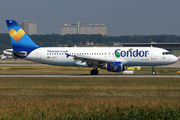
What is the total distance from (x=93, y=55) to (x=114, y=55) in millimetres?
3627

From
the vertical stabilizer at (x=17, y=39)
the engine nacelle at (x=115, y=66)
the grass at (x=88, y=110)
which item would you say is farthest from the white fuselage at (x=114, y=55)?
the grass at (x=88, y=110)

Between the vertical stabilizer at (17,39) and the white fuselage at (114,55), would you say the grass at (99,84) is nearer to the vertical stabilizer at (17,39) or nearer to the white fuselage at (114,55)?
the white fuselage at (114,55)

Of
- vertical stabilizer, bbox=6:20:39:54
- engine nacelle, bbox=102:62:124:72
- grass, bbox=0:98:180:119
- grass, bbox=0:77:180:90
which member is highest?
vertical stabilizer, bbox=6:20:39:54

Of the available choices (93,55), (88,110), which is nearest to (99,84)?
(93,55)

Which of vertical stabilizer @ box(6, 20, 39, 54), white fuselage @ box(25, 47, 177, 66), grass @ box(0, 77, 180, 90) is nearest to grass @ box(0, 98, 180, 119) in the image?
grass @ box(0, 77, 180, 90)

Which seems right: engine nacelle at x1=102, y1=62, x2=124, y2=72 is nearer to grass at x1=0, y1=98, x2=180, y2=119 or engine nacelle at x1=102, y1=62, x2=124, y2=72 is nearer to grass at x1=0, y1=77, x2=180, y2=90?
grass at x1=0, y1=77, x2=180, y2=90

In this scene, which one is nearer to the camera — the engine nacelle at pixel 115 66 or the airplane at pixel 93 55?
the engine nacelle at pixel 115 66

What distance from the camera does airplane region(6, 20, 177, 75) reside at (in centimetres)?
4635

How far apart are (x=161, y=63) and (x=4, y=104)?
31.5 m

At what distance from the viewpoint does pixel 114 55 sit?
155ft

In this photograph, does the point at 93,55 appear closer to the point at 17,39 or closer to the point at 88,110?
the point at 17,39

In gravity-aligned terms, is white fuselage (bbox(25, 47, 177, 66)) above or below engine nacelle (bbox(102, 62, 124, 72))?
above

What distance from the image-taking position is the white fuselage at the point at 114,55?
46688 mm

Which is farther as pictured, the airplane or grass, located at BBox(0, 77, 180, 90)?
the airplane
